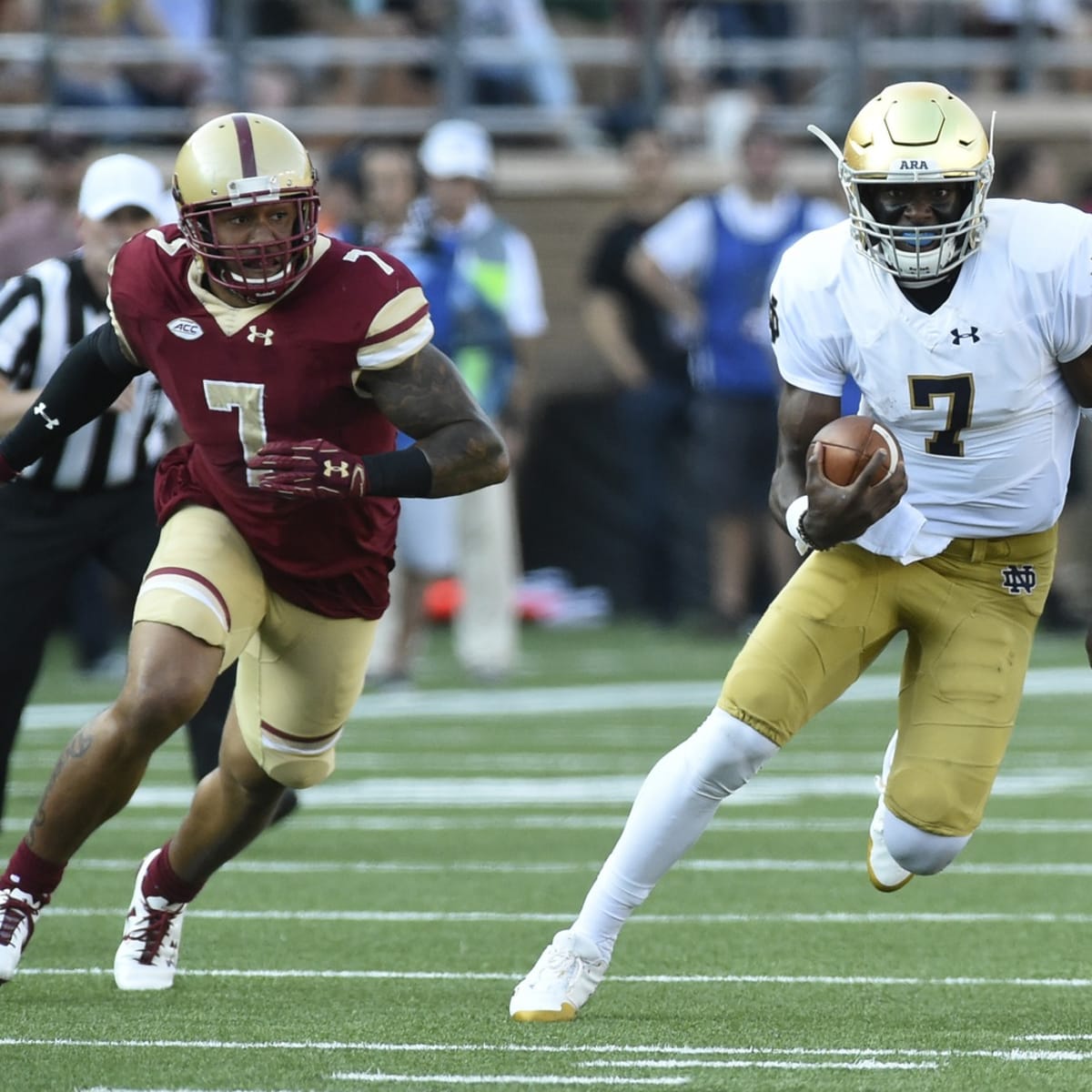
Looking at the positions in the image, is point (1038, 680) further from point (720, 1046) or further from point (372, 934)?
point (720, 1046)

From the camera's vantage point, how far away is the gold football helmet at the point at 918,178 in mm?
4289

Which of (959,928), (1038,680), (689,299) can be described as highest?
(959,928)

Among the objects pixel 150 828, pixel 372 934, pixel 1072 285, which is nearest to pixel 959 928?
pixel 372 934

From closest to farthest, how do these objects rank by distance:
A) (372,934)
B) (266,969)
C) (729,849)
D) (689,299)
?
(266,969) → (372,934) → (729,849) → (689,299)

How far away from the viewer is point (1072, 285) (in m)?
4.31

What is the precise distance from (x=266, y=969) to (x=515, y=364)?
18.5 ft

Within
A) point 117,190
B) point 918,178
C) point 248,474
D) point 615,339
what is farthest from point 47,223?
point 918,178

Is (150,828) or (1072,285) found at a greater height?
(1072,285)

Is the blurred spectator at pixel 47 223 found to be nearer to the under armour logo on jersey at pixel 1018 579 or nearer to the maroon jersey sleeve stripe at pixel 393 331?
the maroon jersey sleeve stripe at pixel 393 331

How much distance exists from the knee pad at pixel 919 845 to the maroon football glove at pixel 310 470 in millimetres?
1146

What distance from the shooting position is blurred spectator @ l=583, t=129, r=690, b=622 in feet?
39.5

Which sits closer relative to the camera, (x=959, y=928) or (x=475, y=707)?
(x=959, y=928)

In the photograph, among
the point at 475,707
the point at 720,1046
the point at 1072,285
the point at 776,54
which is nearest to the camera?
the point at 720,1046

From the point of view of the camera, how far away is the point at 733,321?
37.8ft
